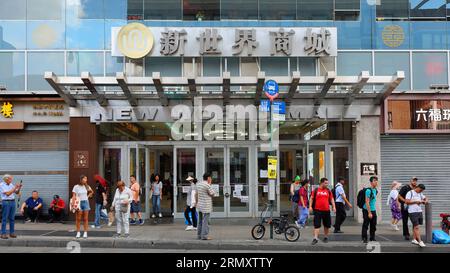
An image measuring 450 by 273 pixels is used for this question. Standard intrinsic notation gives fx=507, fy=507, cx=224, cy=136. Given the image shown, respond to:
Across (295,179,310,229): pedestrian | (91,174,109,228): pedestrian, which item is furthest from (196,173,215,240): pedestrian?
(91,174,109,228): pedestrian

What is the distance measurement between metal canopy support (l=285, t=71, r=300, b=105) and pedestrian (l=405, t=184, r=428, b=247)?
4917 mm

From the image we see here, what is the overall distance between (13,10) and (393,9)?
555 inches

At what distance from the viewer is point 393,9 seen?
18.9 meters

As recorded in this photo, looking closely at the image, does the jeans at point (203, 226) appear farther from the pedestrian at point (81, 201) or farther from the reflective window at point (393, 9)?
the reflective window at point (393, 9)

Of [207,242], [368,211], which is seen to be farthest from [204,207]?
[368,211]

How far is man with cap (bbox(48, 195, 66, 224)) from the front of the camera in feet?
59.0

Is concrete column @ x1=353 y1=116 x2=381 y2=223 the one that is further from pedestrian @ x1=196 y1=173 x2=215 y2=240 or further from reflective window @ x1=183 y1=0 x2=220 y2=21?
pedestrian @ x1=196 y1=173 x2=215 y2=240

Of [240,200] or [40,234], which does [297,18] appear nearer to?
[240,200]

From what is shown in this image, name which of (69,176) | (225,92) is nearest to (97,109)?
(69,176)

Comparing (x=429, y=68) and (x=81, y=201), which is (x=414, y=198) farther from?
(x=81, y=201)

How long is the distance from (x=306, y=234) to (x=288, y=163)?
4772mm

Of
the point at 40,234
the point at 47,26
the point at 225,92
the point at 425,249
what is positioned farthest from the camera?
the point at 47,26

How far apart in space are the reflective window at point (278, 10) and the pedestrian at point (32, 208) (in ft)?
34.4

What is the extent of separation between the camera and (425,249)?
1333 centimetres
